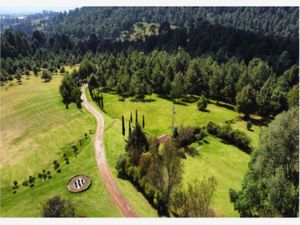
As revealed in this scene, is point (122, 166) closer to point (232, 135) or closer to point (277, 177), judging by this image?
point (277, 177)

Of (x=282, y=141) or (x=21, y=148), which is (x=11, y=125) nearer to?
(x=21, y=148)

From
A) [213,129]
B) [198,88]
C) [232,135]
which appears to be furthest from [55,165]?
[198,88]

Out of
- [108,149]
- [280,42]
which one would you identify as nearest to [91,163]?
[108,149]

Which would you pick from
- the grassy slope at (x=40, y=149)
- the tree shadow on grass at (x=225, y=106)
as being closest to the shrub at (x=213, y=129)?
the tree shadow on grass at (x=225, y=106)

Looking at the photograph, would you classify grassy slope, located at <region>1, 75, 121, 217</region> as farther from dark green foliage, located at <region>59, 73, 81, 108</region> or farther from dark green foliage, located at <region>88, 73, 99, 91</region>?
dark green foliage, located at <region>88, 73, 99, 91</region>

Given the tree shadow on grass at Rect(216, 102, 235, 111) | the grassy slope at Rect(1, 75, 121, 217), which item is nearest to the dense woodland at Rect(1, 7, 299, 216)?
the tree shadow on grass at Rect(216, 102, 235, 111)

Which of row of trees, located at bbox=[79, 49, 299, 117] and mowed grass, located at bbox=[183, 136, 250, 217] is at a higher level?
row of trees, located at bbox=[79, 49, 299, 117]
